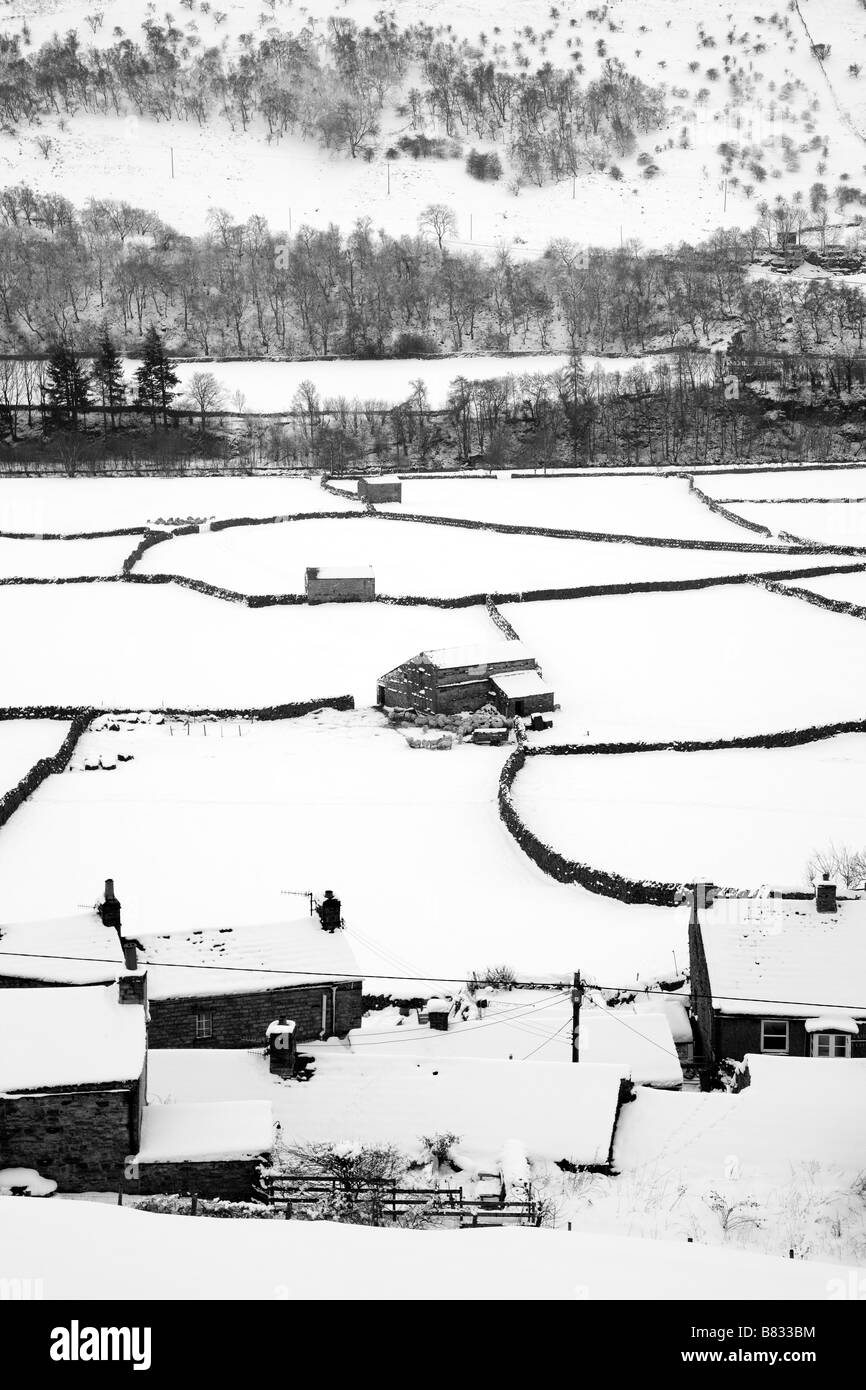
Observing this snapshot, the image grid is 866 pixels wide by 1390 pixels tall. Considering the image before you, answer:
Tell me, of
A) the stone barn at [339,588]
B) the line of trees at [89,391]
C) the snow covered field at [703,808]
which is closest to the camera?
the snow covered field at [703,808]

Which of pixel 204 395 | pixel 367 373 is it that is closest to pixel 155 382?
pixel 204 395

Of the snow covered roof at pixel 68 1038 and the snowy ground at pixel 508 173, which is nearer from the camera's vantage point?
the snow covered roof at pixel 68 1038

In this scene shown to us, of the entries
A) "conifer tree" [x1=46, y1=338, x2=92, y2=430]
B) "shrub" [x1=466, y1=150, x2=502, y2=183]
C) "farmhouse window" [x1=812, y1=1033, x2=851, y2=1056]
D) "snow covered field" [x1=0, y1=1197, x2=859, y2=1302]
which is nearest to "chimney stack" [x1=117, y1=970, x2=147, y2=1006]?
"snow covered field" [x1=0, y1=1197, x2=859, y2=1302]

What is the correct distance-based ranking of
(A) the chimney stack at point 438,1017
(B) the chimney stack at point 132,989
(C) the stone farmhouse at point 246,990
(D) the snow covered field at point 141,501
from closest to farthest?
(B) the chimney stack at point 132,989
(C) the stone farmhouse at point 246,990
(A) the chimney stack at point 438,1017
(D) the snow covered field at point 141,501

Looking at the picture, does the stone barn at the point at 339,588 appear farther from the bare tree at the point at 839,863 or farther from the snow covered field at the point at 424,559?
the bare tree at the point at 839,863

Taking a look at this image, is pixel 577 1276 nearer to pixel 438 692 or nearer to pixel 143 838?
pixel 143 838

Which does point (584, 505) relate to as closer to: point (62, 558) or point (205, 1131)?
point (62, 558)

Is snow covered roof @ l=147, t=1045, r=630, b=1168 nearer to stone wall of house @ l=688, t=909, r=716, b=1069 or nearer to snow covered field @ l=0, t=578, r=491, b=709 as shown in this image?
stone wall of house @ l=688, t=909, r=716, b=1069

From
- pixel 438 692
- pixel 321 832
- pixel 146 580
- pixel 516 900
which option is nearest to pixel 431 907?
pixel 516 900

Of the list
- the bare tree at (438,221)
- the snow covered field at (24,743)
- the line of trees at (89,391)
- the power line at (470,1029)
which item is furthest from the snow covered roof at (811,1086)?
the bare tree at (438,221)
